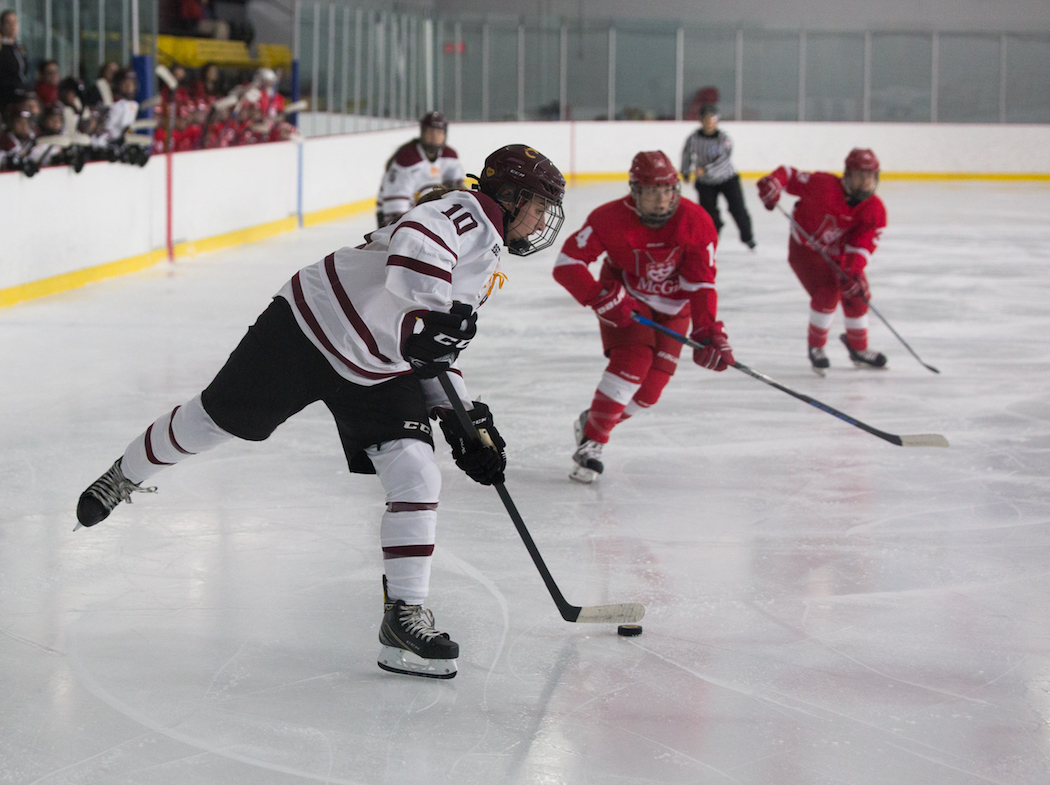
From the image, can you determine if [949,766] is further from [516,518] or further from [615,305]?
[615,305]

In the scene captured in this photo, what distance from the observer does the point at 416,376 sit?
2.35 metres

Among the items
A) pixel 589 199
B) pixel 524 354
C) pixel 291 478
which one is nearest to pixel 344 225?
pixel 589 199

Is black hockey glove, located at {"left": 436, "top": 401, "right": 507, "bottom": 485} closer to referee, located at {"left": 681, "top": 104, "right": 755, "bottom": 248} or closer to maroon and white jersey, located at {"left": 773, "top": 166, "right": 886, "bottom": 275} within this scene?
maroon and white jersey, located at {"left": 773, "top": 166, "right": 886, "bottom": 275}

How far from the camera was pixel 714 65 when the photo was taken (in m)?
18.0

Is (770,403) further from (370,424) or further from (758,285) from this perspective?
(758,285)

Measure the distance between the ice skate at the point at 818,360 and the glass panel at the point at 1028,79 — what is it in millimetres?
13940

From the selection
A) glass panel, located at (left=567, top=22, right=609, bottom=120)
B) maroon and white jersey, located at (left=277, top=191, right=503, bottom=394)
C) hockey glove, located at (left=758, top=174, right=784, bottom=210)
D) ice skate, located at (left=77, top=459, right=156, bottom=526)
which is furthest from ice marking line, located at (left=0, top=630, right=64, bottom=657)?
glass panel, located at (left=567, top=22, right=609, bottom=120)

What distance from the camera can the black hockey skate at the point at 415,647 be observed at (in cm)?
229

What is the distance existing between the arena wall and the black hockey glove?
4946 mm

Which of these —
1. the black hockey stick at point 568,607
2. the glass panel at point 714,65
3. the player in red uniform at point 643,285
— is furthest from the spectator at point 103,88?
the glass panel at point 714,65

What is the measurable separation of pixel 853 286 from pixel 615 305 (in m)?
2.05

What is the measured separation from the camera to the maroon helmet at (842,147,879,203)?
5.22 metres

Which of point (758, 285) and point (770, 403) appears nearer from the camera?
point (770, 403)

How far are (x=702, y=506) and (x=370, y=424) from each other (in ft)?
4.71
